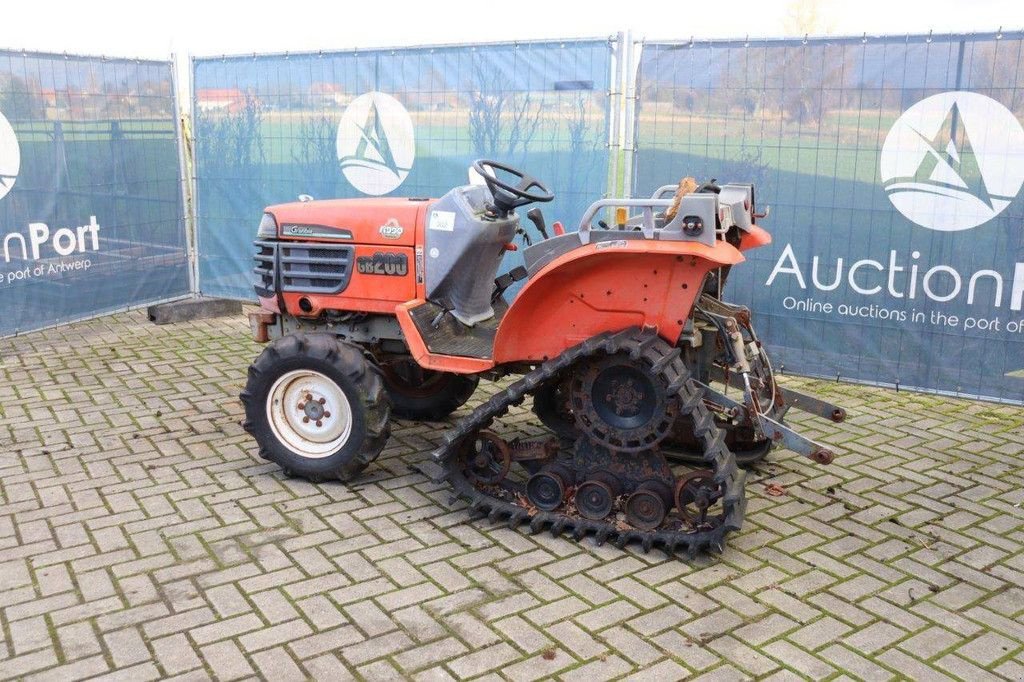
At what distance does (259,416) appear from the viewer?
17.5ft

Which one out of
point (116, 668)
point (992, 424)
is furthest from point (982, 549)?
point (116, 668)

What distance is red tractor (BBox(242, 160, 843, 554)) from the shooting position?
15.0 feet

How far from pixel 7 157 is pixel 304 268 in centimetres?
379

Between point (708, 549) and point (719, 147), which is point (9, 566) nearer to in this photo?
point (708, 549)

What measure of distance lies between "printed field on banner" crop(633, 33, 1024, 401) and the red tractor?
1.98 m

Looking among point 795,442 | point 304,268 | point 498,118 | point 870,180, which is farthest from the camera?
point 498,118

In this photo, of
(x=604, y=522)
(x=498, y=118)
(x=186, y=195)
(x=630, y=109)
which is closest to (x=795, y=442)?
(x=604, y=522)

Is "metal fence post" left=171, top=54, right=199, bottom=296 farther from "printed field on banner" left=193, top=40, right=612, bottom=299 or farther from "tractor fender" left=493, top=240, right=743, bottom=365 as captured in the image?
"tractor fender" left=493, top=240, right=743, bottom=365

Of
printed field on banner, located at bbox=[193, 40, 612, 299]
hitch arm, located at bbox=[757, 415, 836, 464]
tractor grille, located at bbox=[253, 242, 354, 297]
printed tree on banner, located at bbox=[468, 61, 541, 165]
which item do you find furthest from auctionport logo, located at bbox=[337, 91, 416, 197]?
hitch arm, located at bbox=[757, 415, 836, 464]

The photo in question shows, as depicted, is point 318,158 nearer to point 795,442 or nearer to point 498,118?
point 498,118

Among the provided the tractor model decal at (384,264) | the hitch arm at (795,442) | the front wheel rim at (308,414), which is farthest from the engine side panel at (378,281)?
the hitch arm at (795,442)

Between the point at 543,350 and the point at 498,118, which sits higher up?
the point at 498,118

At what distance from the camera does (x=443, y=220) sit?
5.20 metres

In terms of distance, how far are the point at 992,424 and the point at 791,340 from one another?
1450 millimetres
